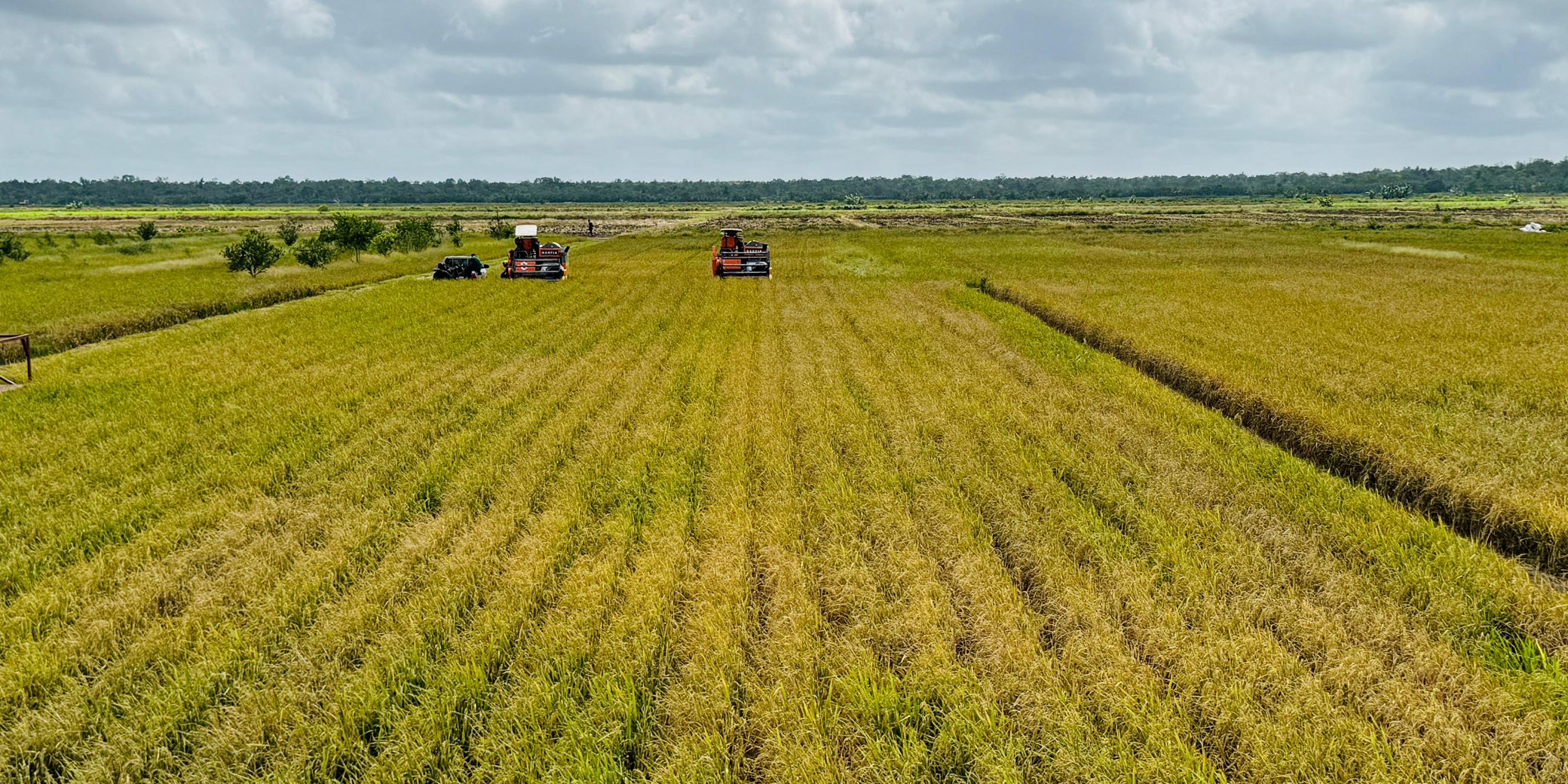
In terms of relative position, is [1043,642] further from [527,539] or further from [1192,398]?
[1192,398]

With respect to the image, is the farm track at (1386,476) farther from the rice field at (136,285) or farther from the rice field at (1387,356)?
the rice field at (136,285)

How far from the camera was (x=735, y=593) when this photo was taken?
18.2 feet

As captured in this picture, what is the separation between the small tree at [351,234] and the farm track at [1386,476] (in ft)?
149

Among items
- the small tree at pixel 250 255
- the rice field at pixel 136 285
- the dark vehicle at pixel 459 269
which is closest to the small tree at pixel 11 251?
the rice field at pixel 136 285

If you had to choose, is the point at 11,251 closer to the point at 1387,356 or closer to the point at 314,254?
the point at 314,254

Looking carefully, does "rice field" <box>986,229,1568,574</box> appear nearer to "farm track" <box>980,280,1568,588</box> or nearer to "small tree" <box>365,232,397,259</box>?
"farm track" <box>980,280,1568,588</box>

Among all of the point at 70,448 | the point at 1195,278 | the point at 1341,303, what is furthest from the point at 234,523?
the point at 1195,278

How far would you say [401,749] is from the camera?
3996 millimetres

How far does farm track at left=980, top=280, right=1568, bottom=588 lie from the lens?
22.2 feet

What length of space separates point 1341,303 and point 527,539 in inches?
989

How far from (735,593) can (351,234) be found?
155 feet

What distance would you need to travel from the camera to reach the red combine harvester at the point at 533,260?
3194 cm

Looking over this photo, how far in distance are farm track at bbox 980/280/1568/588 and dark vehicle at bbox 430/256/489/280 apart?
28475 millimetres

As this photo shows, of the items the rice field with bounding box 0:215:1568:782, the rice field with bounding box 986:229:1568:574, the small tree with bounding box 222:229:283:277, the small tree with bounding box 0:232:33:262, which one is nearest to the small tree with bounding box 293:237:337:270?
the small tree with bounding box 222:229:283:277
